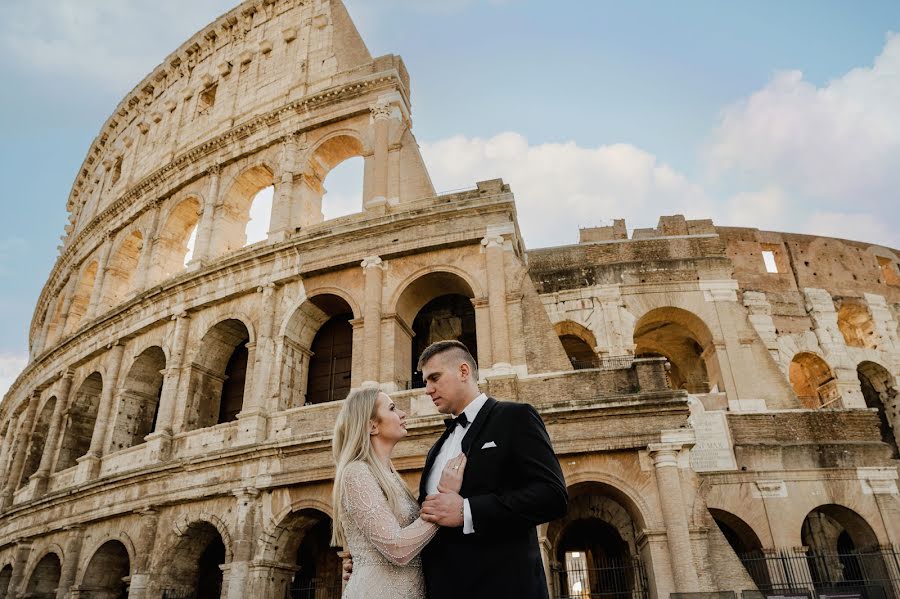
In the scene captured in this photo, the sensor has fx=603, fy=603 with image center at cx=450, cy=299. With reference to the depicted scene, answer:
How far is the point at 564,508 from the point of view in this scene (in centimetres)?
239

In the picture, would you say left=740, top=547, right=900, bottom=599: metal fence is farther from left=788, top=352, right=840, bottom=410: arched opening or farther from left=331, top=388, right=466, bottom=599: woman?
left=331, top=388, right=466, bottom=599: woman

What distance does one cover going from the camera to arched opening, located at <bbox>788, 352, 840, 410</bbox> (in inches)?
585

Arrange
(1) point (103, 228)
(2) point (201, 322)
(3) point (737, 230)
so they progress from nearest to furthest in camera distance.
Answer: (2) point (201, 322) < (3) point (737, 230) < (1) point (103, 228)

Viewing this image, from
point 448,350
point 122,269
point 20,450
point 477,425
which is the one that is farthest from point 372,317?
point 20,450

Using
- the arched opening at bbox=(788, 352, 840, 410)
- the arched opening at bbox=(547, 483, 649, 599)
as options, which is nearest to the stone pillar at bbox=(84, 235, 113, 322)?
the arched opening at bbox=(547, 483, 649, 599)

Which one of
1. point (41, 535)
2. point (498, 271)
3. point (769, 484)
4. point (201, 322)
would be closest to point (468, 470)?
point (498, 271)

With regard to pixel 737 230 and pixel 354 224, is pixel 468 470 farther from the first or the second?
pixel 737 230

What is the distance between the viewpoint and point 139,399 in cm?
1459

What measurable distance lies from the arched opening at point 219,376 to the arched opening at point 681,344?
30.4 feet

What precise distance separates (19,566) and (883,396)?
21.9 metres

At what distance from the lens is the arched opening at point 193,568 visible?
11438 millimetres

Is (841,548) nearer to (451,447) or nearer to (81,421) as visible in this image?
(451,447)

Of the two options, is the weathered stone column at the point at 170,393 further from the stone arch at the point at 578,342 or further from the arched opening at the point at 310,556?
the stone arch at the point at 578,342

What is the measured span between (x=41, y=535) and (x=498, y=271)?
12472 millimetres
